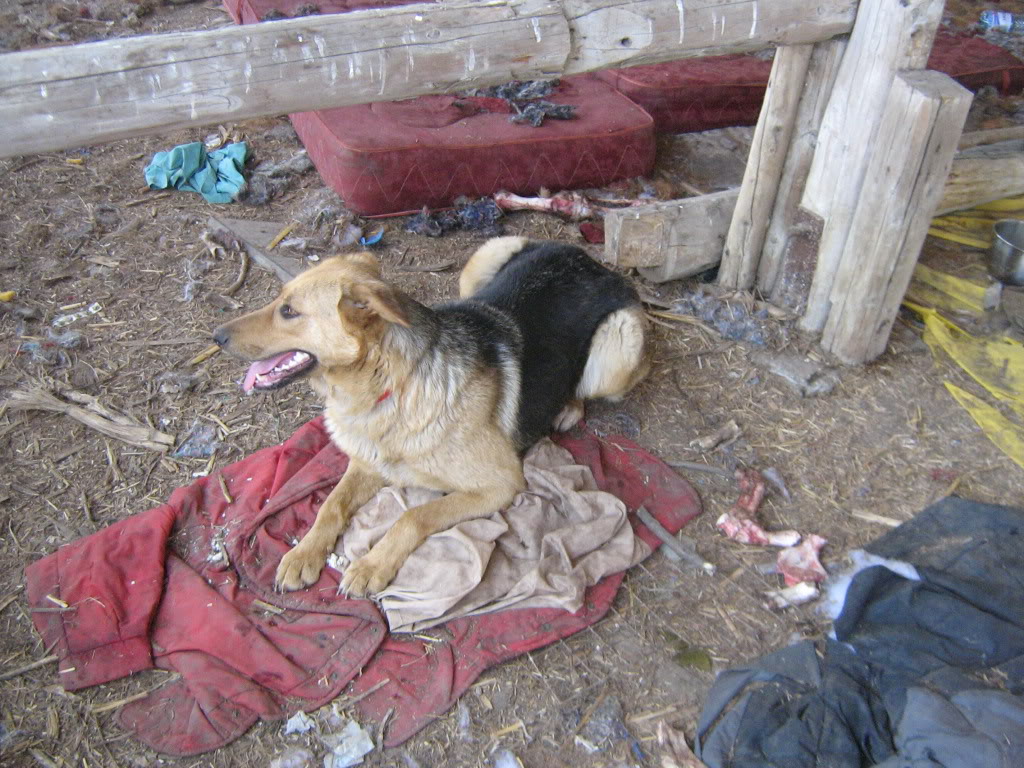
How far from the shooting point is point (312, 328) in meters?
3.29

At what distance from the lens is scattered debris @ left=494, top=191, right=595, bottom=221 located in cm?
623

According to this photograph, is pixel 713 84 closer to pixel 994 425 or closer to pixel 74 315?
pixel 994 425

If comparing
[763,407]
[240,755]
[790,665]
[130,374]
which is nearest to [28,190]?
[130,374]

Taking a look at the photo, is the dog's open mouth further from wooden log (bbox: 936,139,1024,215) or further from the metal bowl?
the metal bowl

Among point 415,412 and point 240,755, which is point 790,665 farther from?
point 240,755

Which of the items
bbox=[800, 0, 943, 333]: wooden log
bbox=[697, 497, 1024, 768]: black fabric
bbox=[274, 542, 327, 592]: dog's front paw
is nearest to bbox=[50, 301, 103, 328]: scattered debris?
bbox=[274, 542, 327, 592]: dog's front paw

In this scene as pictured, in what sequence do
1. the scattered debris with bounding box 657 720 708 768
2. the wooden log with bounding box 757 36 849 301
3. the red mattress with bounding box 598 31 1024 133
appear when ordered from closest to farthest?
the scattered debris with bounding box 657 720 708 768 < the wooden log with bounding box 757 36 849 301 < the red mattress with bounding box 598 31 1024 133

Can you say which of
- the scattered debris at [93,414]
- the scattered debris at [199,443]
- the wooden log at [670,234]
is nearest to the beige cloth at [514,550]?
the scattered debris at [199,443]

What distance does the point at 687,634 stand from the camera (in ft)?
11.4

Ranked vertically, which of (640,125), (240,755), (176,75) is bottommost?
(240,755)

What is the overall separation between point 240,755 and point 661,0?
415cm

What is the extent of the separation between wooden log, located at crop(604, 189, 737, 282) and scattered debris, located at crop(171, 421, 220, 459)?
9.37ft

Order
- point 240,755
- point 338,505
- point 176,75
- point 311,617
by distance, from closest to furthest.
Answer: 1. point 240,755
2. point 176,75
3. point 311,617
4. point 338,505

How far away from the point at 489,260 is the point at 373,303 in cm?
204
